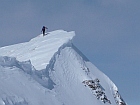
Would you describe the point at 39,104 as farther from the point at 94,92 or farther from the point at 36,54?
the point at 36,54

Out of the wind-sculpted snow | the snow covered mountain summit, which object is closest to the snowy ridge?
the snow covered mountain summit

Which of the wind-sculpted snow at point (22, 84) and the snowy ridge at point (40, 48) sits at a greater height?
the snowy ridge at point (40, 48)

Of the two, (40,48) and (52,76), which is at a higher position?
(40,48)

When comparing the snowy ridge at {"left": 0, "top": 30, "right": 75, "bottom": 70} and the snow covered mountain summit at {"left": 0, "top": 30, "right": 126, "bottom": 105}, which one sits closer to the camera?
the snow covered mountain summit at {"left": 0, "top": 30, "right": 126, "bottom": 105}

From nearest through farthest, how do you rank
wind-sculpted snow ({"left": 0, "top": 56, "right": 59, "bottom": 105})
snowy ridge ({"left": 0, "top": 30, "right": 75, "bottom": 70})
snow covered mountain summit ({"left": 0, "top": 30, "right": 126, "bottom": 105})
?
wind-sculpted snow ({"left": 0, "top": 56, "right": 59, "bottom": 105}), snow covered mountain summit ({"left": 0, "top": 30, "right": 126, "bottom": 105}), snowy ridge ({"left": 0, "top": 30, "right": 75, "bottom": 70})

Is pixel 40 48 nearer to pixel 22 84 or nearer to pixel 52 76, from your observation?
pixel 52 76

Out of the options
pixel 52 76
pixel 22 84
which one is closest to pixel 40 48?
pixel 52 76

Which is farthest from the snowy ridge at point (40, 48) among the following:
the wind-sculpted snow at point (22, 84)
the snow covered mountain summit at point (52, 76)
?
the wind-sculpted snow at point (22, 84)

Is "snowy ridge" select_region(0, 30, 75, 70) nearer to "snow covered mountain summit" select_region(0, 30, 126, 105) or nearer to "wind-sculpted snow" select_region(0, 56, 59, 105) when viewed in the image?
"snow covered mountain summit" select_region(0, 30, 126, 105)

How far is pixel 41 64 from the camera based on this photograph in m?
23.7

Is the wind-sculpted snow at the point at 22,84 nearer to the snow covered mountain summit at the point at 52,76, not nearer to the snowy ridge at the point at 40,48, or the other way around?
the snow covered mountain summit at the point at 52,76

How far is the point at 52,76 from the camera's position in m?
23.2

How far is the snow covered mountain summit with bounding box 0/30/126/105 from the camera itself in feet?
61.3

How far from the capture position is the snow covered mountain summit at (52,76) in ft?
61.3
